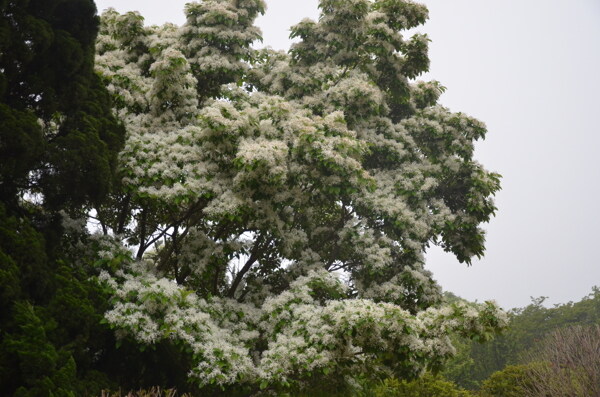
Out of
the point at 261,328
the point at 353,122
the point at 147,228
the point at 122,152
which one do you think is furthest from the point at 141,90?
the point at 261,328

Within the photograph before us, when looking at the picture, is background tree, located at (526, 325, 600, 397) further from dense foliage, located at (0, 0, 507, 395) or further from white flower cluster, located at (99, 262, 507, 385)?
white flower cluster, located at (99, 262, 507, 385)

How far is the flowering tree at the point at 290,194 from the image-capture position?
8.12 metres

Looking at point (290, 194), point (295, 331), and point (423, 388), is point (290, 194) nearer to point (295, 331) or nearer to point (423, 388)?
point (295, 331)

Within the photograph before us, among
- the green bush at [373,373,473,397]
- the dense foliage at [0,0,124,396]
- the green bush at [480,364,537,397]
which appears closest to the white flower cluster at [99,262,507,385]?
the dense foliage at [0,0,124,396]

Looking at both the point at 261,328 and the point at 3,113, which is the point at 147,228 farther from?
the point at 3,113

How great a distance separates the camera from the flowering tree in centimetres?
812

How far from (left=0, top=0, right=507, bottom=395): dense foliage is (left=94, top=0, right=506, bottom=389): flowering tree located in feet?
0.17

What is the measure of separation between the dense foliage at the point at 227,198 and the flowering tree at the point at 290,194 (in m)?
0.05

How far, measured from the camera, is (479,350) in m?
42.7

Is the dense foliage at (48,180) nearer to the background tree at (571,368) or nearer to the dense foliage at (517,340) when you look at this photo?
the background tree at (571,368)

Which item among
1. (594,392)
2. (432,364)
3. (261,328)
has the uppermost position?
(261,328)

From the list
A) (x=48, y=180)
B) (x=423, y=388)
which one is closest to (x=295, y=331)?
(x=48, y=180)

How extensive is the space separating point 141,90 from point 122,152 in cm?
213

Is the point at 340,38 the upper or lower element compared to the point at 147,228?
upper
